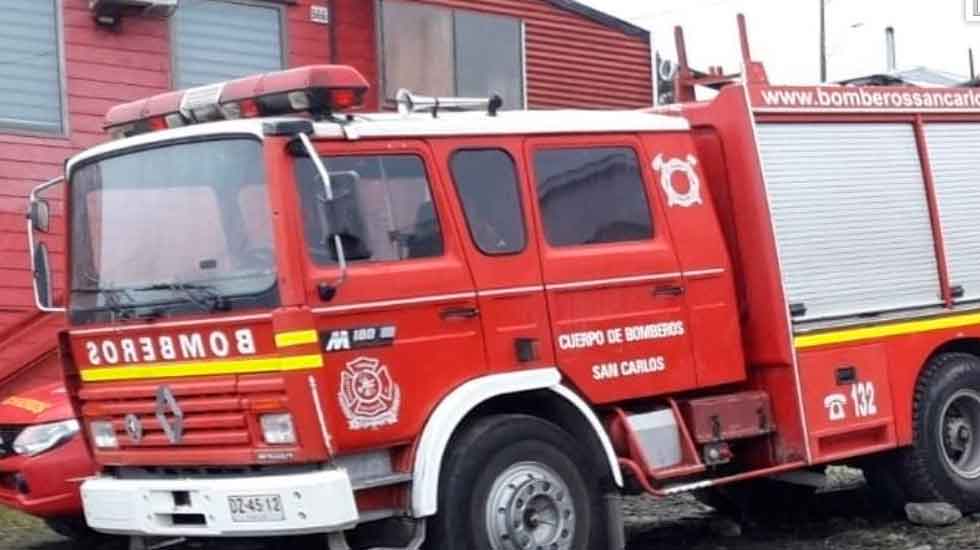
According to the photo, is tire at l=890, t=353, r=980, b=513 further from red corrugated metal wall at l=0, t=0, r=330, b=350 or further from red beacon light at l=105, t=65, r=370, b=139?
red corrugated metal wall at l=0, t=0, r=330, b=350

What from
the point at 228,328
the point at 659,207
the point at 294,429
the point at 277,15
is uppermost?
the point at 277,15

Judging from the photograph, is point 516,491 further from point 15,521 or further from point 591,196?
point 15,521

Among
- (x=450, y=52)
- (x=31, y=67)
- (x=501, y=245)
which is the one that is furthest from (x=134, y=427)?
(x=450, y=52)

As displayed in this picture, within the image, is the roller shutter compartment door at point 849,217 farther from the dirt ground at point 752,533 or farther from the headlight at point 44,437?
the headlight at point 44,437

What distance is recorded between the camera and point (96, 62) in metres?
14.4

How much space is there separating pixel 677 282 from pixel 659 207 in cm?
44

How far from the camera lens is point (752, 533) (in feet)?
33.5

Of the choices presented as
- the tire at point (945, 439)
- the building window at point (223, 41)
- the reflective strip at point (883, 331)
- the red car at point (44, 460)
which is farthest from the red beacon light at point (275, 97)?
the building window at point (223, 41)

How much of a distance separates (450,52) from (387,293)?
33.6 feet

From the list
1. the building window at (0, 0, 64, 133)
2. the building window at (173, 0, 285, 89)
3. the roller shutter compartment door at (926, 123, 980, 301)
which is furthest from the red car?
the building window at (173, 0, 285, 89)

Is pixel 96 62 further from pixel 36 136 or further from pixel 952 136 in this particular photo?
pixel 952 136

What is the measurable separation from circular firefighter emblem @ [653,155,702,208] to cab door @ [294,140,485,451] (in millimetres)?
1579

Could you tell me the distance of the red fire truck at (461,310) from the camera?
7113 mm

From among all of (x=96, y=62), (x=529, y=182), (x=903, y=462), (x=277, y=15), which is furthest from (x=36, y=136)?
(x=903, y=462)
